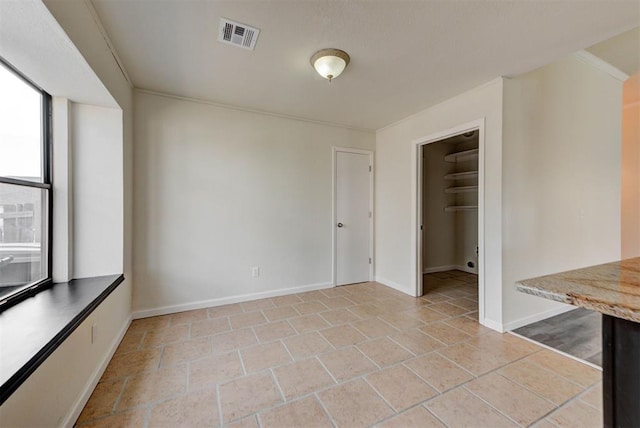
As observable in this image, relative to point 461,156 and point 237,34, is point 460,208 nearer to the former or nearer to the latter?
point 461,156

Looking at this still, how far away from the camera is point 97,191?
2.16 m

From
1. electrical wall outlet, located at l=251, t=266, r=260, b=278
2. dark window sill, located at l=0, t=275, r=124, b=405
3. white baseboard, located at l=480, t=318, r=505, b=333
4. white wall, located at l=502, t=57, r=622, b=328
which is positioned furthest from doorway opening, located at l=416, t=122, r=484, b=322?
dark window sill, located at l=0, t=275, r=124, b=405

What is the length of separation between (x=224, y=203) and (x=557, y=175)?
3.82 meters

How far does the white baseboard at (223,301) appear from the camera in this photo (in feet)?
9.11

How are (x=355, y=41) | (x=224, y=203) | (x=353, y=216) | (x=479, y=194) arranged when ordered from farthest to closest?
(x=353, y=216) → (x=224, y=203) → (x=479, y=194) → (x=355, y=41)

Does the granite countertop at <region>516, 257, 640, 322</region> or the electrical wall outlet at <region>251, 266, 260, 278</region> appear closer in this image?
the granite countertop at <region>516, 257, 640, 322</region>

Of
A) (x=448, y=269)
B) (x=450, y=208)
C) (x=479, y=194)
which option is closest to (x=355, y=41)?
(x=479, y=194)

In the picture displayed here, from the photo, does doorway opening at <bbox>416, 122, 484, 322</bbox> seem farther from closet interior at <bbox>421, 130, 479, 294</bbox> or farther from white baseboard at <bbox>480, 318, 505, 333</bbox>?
white baseboard at <bbox>480, 318, 505, 333</bbox>

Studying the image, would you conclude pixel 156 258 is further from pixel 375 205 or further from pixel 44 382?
pixel 375 205

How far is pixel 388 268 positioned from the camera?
3887 mm

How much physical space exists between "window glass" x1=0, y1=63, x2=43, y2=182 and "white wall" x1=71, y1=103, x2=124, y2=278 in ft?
0.82

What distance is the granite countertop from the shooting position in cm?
68

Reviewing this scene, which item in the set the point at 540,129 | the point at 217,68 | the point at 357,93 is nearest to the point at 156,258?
the point at 217,68

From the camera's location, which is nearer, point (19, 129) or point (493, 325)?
point (19, 129)
